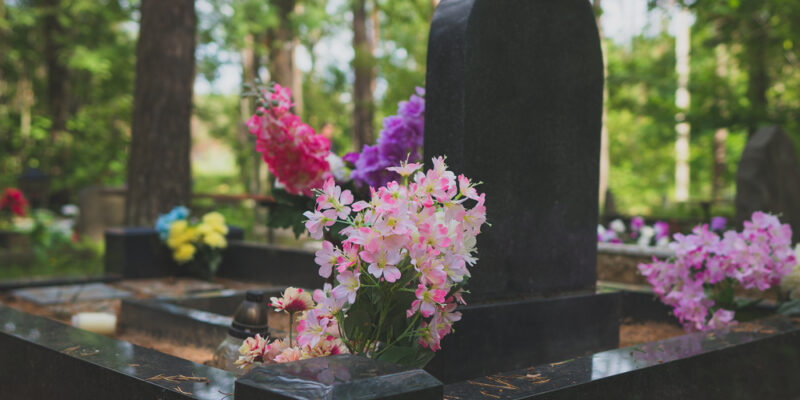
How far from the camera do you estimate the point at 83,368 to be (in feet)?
8.36

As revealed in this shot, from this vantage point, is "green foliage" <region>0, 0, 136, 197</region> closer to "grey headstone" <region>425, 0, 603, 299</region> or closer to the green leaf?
"grey headstone" <region>425, 0, 603, 299</region>

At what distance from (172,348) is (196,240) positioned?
275cm

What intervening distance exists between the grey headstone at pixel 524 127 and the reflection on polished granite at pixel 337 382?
1268 mm

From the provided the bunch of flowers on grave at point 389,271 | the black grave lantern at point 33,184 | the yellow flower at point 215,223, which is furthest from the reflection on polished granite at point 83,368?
the black grave lantern at point 33,184

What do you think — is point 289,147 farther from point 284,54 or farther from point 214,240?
point 284,54

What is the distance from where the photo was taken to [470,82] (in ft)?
10.0

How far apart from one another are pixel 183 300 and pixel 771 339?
349 centimetres

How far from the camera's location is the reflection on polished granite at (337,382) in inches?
66.2

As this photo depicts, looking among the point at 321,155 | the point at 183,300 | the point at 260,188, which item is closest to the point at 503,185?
the point at 321,155

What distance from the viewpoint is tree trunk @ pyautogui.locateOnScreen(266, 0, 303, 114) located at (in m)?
15.9

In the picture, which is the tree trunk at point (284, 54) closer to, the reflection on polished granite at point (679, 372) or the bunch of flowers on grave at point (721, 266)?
the bunch of flowers on grave at point (721, 266)

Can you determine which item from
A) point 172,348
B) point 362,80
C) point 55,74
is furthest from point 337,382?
point 55,74

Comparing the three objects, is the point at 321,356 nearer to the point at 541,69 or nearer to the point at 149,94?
the point at 541,69

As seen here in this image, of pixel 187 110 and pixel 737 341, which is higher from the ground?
pixel 187 110
